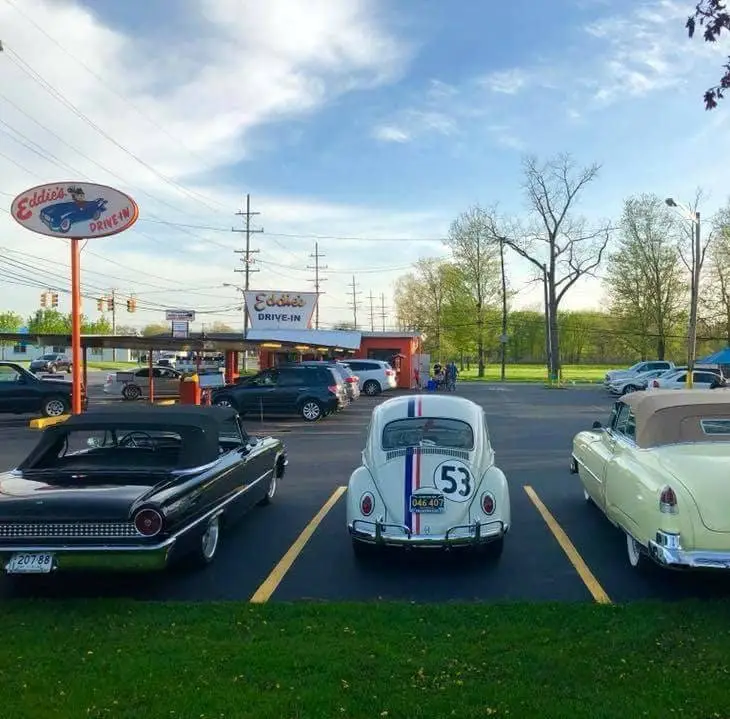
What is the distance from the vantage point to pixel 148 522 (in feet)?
18.7

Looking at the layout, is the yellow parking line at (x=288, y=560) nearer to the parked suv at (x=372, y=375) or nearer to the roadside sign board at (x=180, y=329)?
the roadside sign board at (x=180, y=329)

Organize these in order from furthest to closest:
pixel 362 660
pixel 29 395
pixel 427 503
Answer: pixel 29 395 → pixel 427 503 → pixel 362 660

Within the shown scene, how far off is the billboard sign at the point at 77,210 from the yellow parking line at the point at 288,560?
12.7 m

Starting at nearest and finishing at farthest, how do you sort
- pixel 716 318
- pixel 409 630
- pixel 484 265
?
pixel 409 630 < pixel 716 318 < pixel 484 265

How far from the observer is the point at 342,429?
19.3 meters

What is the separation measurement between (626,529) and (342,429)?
13037 mm

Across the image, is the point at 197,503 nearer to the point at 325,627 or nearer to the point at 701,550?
the point at 325,627

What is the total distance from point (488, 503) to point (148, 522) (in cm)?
290

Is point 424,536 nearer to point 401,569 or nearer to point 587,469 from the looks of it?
point 401,569

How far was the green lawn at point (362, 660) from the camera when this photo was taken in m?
3.77

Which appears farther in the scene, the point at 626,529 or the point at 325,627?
the point at 626,529

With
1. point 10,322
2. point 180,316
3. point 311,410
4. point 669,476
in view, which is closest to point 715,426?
point 669,476

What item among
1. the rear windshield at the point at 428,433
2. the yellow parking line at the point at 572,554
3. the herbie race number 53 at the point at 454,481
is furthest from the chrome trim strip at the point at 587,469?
the herbie race number 53 at the point at 454,481

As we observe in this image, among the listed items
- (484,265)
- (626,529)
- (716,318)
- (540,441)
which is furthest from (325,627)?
(484,265)
